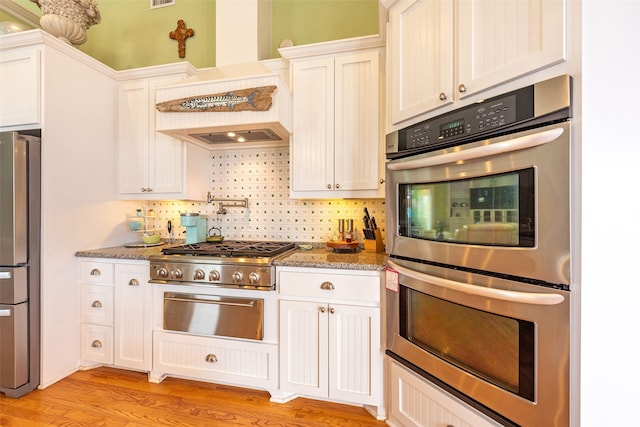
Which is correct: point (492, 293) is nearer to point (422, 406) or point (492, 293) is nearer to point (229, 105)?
point (422, 406)

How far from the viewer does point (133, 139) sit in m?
2.49

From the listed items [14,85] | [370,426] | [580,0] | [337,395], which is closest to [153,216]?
[14,85]

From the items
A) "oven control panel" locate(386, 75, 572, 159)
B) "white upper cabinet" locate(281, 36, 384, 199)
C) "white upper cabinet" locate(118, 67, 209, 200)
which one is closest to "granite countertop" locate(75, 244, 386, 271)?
"white upper cabinet" locate(281, 36, 384, 199)

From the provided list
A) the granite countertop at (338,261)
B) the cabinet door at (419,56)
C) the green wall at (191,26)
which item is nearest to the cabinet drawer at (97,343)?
the granite countertop at (338,261)

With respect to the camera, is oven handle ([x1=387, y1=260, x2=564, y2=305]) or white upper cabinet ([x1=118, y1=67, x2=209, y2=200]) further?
white upper cabinet ([x1=118, y1=67, x2=209, y2=200])

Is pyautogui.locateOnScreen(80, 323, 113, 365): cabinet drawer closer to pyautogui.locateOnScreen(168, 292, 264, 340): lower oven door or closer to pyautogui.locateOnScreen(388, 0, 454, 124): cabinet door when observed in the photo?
pyautogui.locateOnScreen(168, 292, 264, 340): lower oven door

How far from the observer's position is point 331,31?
249 cm

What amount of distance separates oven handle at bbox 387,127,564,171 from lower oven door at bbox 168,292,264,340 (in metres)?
1.26

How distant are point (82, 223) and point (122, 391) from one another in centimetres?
124

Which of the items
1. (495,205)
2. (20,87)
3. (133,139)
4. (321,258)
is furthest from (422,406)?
(20,87)

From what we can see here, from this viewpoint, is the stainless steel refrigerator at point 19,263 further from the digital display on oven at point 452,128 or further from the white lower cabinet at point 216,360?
the digital display on oven at point 452,128

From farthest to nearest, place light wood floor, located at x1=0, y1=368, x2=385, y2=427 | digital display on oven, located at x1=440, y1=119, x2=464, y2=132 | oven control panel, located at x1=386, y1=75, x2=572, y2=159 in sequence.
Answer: light wood floor, located at x1=0, y1=368, x2=385, y2=427 < digital display on oven, located at x1=440, y1=119, x2=464, y2=132 < oven control panel, located at x1=386, y1=75, x2=572, y2=159

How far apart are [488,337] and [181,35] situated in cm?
331

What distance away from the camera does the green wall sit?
8.05ft
